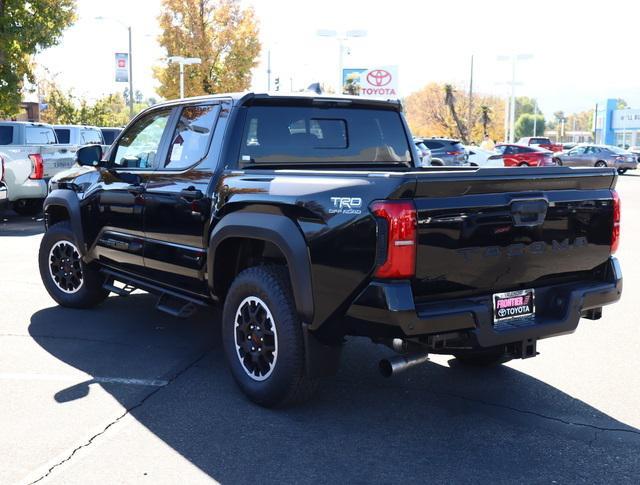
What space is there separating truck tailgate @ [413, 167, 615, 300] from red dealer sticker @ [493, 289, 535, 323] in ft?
0.15

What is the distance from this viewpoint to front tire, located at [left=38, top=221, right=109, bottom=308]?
22.2 feet

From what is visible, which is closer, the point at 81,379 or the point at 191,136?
the point at 81,379

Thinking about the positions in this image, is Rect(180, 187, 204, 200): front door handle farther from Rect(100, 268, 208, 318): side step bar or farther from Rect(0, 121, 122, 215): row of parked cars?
Rect(0, 121, 122, 215): row of parked cars

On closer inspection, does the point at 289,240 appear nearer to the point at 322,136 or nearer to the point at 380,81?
the point at 322,136

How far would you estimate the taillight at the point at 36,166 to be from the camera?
13.8 m

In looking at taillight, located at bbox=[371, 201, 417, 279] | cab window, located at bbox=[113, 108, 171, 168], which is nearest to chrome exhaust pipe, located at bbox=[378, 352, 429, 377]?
taillight, located at bbox=[371, 201, 417, 279]

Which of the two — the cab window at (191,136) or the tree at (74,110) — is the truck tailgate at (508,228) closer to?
the cab window at (191,136)

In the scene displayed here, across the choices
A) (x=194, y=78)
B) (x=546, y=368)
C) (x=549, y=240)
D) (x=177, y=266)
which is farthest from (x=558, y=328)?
(x=194, y=78)


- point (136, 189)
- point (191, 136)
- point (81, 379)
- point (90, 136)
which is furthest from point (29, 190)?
point (81, 379)

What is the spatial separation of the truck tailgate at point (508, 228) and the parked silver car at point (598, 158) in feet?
109

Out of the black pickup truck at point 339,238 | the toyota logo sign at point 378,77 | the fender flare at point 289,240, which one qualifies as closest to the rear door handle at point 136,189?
the black pickup truck at point 339,238

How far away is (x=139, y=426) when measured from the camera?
419cm

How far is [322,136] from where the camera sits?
5301 mm

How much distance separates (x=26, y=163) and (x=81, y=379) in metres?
9.87
